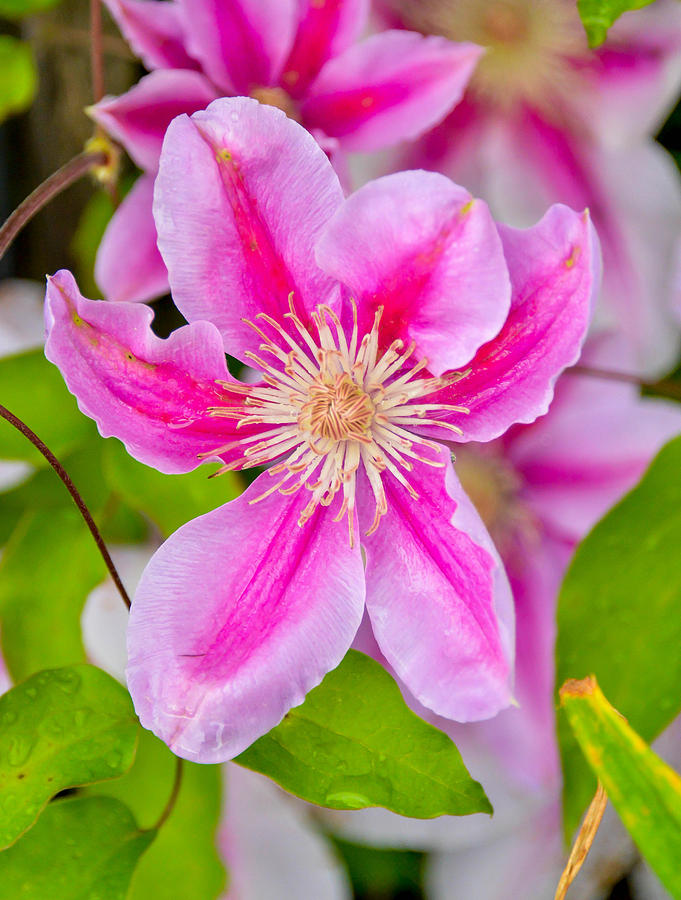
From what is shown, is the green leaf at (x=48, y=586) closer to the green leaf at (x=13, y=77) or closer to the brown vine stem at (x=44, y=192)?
the brown vine stem at (x=44, y=192)

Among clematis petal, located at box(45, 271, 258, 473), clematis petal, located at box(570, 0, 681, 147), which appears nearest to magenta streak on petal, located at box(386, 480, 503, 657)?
clematis petal, located at box(45, 271, 258, 473)

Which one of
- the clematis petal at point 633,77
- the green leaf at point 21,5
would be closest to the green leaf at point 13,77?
the green leaf at point 21,5

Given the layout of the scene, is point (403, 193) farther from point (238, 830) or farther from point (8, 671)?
point (238, 830)

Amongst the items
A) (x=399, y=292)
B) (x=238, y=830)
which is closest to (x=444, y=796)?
(x=399, y=292)

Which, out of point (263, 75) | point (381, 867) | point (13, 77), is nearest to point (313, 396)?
point (263, 75)

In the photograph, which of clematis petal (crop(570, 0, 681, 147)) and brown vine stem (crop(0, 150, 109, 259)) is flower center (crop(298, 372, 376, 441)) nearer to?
brown vine stem (crop(0, 150, 109, 259))

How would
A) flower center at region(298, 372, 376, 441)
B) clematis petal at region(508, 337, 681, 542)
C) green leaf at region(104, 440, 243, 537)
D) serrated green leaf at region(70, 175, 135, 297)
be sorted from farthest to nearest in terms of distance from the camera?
serrated green leaf at region(70, 175, 135, 297), clematis petal at region(508, 337, 681, 542), green leaf at region(104, 440, 243, 537), flower center at region(298, 372, 376, 441)
